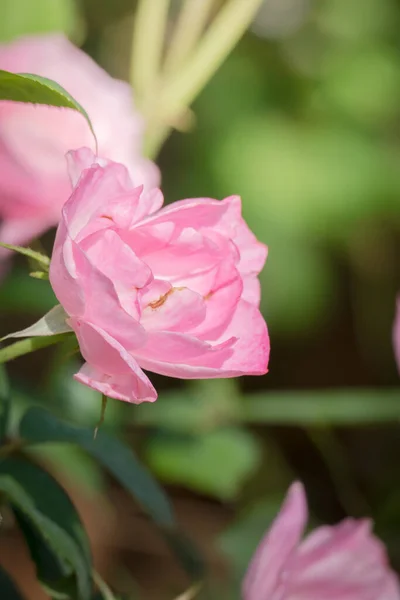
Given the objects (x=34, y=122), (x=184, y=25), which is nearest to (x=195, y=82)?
(x=184, y=25)

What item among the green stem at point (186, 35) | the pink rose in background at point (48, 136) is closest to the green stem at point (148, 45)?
the green stem at point (186, 35)

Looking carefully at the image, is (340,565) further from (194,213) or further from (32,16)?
(32,16)

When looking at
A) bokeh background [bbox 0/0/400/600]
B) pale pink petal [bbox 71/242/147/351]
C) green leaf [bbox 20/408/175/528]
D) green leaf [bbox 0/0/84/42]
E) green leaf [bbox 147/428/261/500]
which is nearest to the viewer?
pale pink petal [bbox 71/242/147/351]

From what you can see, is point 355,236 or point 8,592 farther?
point 355,236

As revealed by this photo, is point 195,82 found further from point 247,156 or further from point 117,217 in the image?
point 247,156

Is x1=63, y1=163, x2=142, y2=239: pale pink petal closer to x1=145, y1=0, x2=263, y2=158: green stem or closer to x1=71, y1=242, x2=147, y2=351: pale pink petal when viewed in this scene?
x1=71, y1=242, x2=147, y2=351: pale pink petal

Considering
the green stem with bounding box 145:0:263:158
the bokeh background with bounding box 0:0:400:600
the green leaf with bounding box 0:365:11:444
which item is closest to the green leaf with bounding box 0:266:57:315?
the bokeh background with bounding box 0:0:400:600

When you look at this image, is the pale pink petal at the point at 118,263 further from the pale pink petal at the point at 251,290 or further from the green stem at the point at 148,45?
the green stem at the point at 148,45
